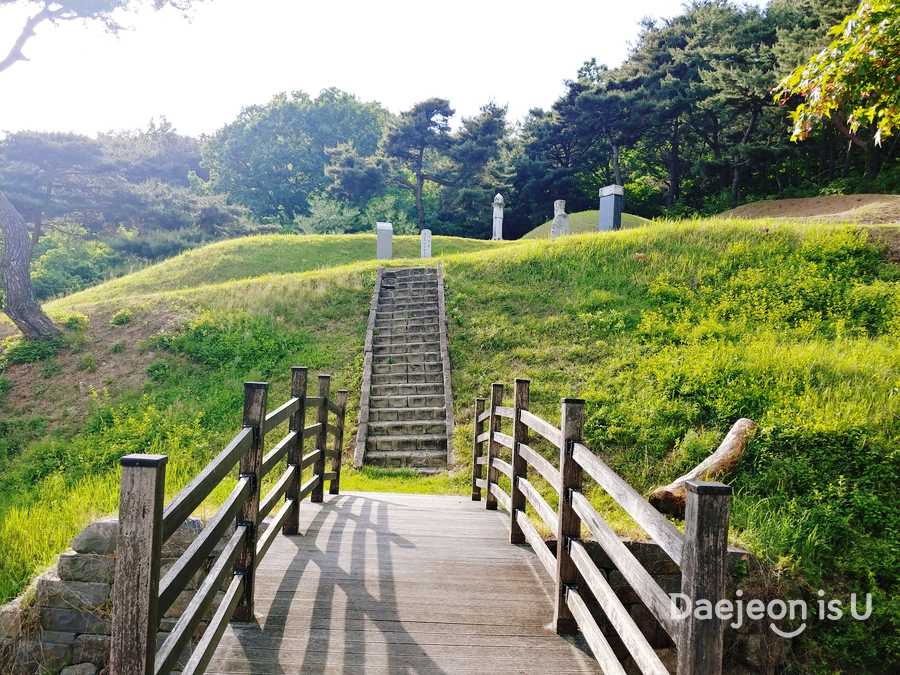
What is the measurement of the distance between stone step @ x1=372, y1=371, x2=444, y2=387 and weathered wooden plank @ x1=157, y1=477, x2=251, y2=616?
788cm

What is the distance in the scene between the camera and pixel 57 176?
30312 millimetres

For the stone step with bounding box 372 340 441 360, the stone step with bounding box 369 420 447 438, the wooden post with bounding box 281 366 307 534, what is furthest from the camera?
the stone step with bounding box 372 340 441 360

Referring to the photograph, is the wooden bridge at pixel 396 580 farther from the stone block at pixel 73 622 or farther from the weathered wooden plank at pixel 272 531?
the stone block at pixel 73 622

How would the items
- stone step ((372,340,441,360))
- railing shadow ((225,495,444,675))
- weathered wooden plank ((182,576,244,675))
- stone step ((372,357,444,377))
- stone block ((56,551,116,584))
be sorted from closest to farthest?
weathered wooden plank ((182,576,244,675)) → railing shadow ((225,495,444,675)) → stone block ((56,551,116,584)) → stone step ((372,357,444,377)) → stone step ((372,340,441,360))

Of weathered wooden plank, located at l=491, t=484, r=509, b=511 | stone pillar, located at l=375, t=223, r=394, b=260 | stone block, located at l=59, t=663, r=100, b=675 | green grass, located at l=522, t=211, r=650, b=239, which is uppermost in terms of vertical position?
green grass, located at l=522, t=211, r=650, b=239

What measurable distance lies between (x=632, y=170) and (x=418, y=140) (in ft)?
56.8

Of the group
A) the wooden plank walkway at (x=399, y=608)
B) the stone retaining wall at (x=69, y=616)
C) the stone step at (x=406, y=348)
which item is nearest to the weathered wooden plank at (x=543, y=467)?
the wooden plank walkway at (x=399, y=608)

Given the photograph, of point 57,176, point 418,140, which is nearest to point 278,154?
point 418,140

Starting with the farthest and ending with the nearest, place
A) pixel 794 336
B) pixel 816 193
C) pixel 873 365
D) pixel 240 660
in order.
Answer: pixel 816 193 → pixel 794 336 → pixel 873 365 → pixel 240 660

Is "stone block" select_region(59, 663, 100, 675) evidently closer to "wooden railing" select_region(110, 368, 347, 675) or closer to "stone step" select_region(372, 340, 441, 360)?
"wooden railing" select_region(110, 368, 347, 675)

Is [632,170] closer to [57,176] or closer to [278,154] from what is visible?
[278,154]

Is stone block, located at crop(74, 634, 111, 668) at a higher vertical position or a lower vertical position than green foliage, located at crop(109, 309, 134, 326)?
Result: lower

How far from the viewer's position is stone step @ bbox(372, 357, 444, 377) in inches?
447

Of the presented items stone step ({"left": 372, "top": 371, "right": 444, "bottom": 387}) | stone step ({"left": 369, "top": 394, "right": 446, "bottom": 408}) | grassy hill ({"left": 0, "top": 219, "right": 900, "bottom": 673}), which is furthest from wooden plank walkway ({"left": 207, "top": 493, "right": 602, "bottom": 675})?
stone step ({"left": 372, "top": 371, "right": 444, "bottom": 387})
